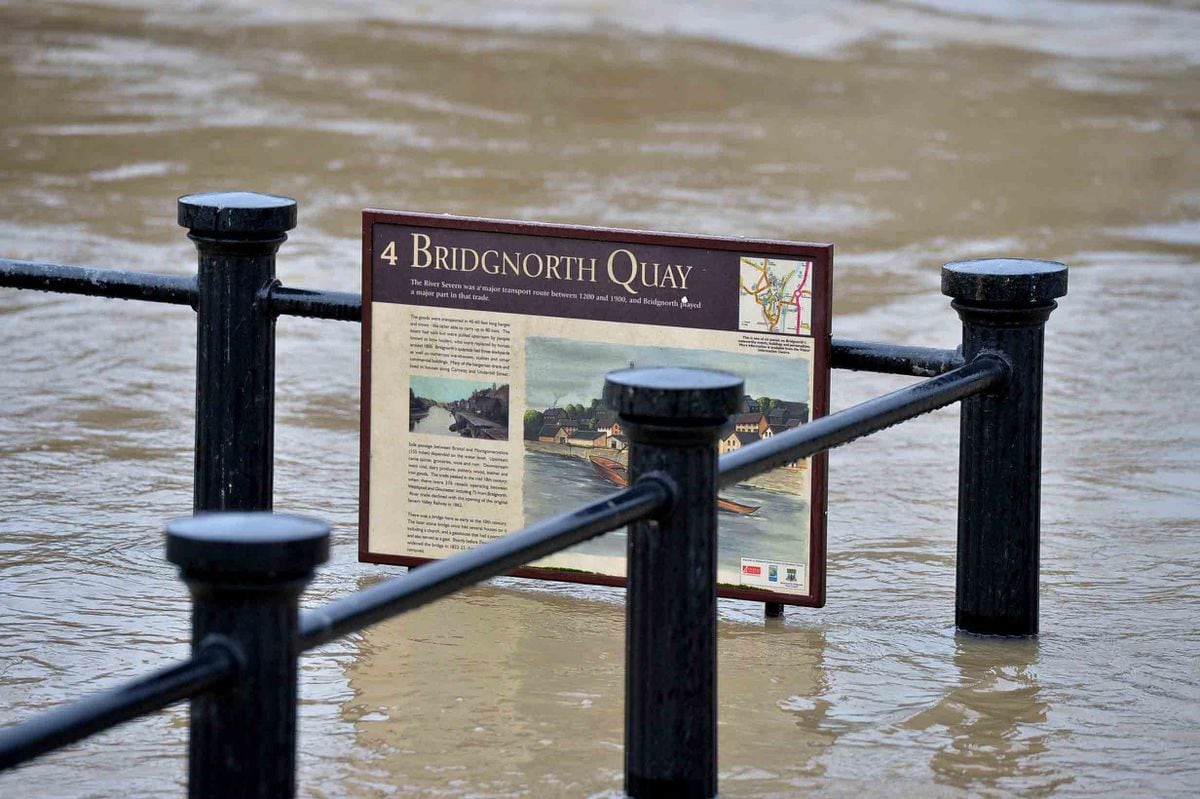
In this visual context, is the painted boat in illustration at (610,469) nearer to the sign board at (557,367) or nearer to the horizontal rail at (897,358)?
the sign board at (557,367)

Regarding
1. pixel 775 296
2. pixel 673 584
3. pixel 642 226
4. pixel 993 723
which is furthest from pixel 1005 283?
pixel 642 226

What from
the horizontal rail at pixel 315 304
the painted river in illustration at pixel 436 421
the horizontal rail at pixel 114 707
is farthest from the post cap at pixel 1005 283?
the horizontal rail at pixel 114 707

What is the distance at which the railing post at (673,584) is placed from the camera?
10.8ft

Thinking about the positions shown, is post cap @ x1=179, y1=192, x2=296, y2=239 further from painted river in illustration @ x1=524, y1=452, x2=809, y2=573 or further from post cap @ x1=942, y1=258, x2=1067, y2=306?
post cap @ x1=942, y1=258, x2=1067, y2=306

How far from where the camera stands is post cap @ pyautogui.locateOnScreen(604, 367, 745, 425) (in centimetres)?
326

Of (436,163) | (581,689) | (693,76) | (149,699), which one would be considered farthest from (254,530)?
(693,76)

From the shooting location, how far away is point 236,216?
4.62 meters

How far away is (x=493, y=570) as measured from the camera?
297cm

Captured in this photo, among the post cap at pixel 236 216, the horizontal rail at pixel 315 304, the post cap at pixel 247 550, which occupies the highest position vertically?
the post cap at pixel 236 216

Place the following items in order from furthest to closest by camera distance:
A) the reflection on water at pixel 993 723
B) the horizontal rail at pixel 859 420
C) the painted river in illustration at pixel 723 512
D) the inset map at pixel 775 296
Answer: the painted river in illustration at pixel 723 512, the inset map at pixel 775 296, the reflection on water at pixel 993 723, the horizontal rail at pixel 859 420

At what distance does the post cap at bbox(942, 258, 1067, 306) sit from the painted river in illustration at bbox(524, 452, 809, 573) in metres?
0.59

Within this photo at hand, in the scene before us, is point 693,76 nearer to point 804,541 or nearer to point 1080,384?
point 1080,384

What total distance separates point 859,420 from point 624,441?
1.01 metres

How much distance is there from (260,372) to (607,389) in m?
1.66
